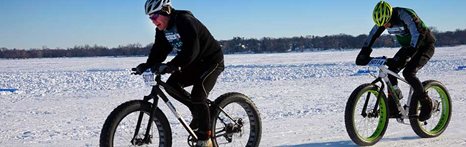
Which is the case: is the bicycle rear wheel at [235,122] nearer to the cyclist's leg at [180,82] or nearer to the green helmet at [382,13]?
the cyclist's leg at [180,82]

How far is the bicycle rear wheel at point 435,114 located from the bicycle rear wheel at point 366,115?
0.46 m

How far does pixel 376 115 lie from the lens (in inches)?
245

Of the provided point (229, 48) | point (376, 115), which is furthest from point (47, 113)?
point (229, 48)

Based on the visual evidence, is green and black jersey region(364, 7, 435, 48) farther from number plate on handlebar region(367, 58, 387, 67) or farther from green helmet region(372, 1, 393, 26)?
number plate on handlebar region(367, 58, 387, 67)

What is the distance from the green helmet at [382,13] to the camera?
6.22 metres

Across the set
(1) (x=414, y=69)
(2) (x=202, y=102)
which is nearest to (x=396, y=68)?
(1) (x=414, y=69)

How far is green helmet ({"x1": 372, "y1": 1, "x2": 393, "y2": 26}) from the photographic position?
20.4 feet

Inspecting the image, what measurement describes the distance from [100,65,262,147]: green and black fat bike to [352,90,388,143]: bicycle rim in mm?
1285

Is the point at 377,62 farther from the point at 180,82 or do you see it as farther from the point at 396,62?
the point at 180,82

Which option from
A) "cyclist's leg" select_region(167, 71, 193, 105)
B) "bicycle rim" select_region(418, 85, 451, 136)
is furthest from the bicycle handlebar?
"cyclist's leg" select_region(167, 71, 193, 105)

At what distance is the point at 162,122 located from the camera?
491 centimetres

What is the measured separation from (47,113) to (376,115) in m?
7.15

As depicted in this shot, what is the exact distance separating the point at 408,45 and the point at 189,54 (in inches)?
126

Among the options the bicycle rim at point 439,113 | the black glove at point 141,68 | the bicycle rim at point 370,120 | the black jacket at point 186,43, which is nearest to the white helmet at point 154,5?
the black jacket at point 186,43
